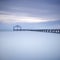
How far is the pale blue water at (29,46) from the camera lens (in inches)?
99.3

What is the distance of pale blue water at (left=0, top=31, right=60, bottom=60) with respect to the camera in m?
2.52

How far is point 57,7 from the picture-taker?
2555 millimetres

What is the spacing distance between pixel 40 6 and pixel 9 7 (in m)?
0.65

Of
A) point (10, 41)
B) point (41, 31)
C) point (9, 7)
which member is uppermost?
point (9, 7)

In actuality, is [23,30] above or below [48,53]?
above

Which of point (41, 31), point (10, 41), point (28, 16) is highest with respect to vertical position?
point (28, 16)

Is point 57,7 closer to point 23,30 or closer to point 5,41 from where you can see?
point 23,30

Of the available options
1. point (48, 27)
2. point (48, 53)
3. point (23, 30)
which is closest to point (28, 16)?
point (23, 30)

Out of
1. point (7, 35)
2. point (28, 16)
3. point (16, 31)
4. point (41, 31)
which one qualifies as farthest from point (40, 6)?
point (7, 35)

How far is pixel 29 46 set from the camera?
255cm

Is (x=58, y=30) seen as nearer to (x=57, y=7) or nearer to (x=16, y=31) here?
(x=57, y=7)

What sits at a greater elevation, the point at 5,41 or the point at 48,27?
the point at 48,27

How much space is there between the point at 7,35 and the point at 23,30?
350 millimetres

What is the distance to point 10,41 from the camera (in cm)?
254
